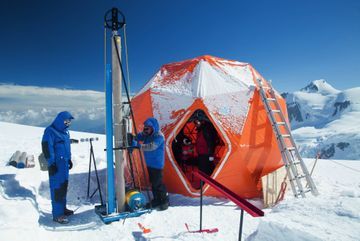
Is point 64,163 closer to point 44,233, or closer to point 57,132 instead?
point 57,132

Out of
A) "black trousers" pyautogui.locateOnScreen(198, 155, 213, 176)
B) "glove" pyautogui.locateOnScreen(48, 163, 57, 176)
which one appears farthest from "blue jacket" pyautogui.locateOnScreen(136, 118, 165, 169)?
"black trousers" pyautogui.locateOnScreen(198, 155, 213, 176)

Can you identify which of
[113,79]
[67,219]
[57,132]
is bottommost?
[67,219]

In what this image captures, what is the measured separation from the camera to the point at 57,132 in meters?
5.36

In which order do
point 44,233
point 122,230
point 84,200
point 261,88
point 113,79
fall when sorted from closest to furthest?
1. point 44,233
2. point 122,230
3. point 113,79
4. point 84,200
5. point 261,88

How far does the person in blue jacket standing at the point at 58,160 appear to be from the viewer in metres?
5.17

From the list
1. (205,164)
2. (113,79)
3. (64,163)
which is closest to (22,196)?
(64,163)

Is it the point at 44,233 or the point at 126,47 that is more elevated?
the point at 126,47

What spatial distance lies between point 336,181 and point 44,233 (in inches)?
320

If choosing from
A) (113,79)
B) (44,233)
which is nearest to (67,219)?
(44,233)

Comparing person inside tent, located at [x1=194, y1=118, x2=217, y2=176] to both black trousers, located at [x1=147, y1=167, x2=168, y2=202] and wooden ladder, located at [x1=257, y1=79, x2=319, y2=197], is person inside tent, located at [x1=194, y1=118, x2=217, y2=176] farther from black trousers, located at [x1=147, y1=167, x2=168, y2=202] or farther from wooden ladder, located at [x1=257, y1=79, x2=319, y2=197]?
black trousers, located at [x1=147, y1=167, x2=168, y2=202]

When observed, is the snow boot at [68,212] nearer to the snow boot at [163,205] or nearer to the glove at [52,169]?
the glove at [52,169]

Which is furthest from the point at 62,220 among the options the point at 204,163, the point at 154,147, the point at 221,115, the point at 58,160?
the point at 221,115

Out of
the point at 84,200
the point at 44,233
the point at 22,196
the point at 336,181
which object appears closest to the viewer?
the point at 44,233

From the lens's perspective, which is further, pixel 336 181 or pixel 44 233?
pixel 336 181
